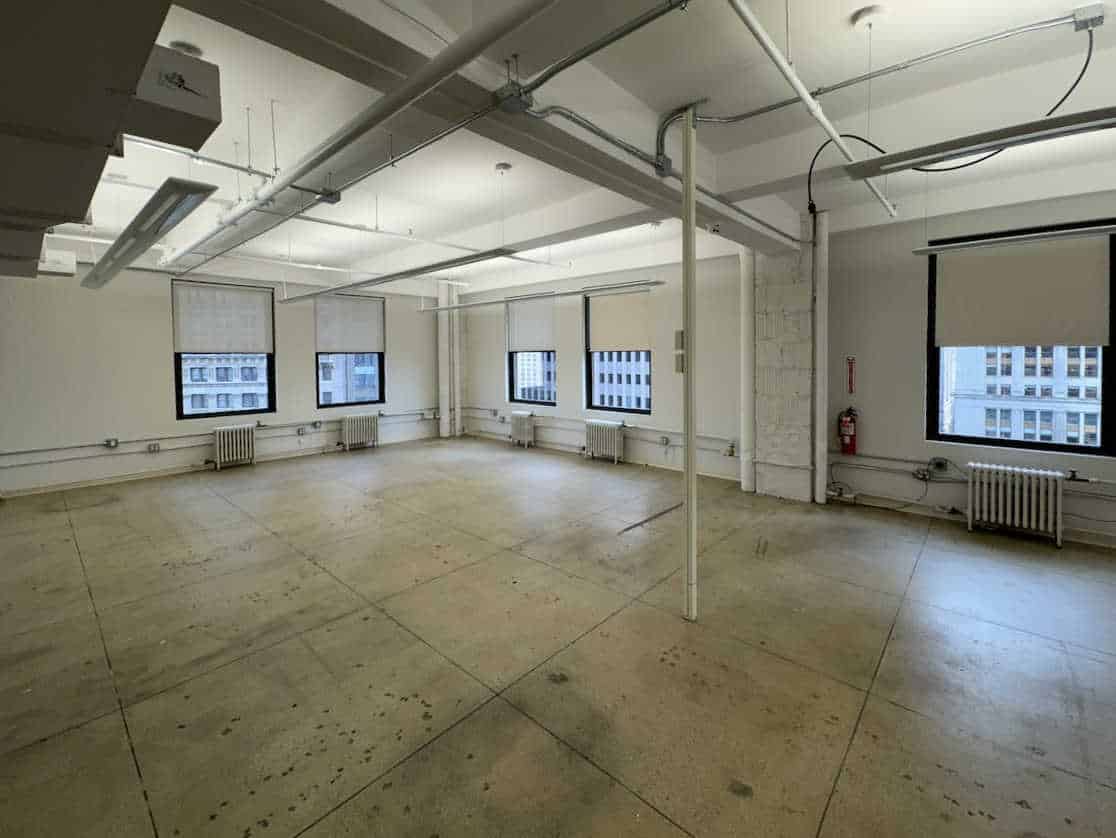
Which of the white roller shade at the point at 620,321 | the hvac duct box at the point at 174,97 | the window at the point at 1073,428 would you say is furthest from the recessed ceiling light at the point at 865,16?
the white roller shade at the point at 620,321

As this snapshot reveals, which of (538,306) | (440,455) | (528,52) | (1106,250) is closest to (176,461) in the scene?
(440,455)

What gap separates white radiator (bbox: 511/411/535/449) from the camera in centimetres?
927

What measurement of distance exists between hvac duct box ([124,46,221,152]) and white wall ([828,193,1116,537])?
5.79 metres

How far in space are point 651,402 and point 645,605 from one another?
4.62 meters

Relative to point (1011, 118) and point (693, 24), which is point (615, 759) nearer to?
point (693, 24)

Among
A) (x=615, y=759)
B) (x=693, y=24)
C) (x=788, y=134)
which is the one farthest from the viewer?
(x=788, y=134)

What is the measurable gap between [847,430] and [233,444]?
8.31 meters

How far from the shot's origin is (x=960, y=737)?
215 centimetres

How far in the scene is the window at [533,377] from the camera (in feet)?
30.0

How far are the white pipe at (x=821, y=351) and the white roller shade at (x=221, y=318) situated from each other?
789cm

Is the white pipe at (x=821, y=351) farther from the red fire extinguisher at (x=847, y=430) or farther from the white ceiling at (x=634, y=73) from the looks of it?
the white ceiling at (x=634, y=73)

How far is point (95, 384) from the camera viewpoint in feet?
21.6

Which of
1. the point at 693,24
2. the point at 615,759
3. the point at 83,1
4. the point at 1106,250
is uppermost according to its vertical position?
the point at 693,24

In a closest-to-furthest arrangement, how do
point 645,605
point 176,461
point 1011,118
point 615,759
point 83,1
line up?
point 83,1 < point 615,759 < point 1011,118 < point 645,605 < point 176,461
